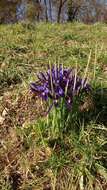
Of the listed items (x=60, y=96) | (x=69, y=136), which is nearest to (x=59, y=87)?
(x=60, y=96)

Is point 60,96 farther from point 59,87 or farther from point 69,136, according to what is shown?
point 69,136

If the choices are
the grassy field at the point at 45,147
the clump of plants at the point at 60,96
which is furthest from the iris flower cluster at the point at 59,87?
the grassy field at the point at 45,147

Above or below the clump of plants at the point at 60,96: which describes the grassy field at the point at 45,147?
below

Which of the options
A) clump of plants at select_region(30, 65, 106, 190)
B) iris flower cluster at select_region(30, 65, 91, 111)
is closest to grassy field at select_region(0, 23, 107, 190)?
clump of plants at select_region(30, 65, 106, 190)

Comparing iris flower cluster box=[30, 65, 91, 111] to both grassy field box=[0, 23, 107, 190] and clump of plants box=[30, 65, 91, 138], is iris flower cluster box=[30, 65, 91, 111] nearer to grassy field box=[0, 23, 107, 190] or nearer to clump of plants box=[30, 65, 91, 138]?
clump of plants box=[30, 65, 91, 138]

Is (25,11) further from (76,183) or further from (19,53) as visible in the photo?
(76,183)

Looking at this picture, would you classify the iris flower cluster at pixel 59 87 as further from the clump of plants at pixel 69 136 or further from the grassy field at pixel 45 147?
the grassy field at pixel 45 147

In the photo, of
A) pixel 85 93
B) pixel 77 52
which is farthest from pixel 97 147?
pixel 77 52

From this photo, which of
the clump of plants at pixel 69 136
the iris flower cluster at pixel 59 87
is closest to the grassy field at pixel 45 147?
the clump of plants at pixel 69 136

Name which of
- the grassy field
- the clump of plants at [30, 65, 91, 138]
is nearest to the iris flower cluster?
the clump of plants at [30, 65, 91, 138]

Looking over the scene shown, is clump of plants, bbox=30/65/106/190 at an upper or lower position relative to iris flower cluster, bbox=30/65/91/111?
lower
